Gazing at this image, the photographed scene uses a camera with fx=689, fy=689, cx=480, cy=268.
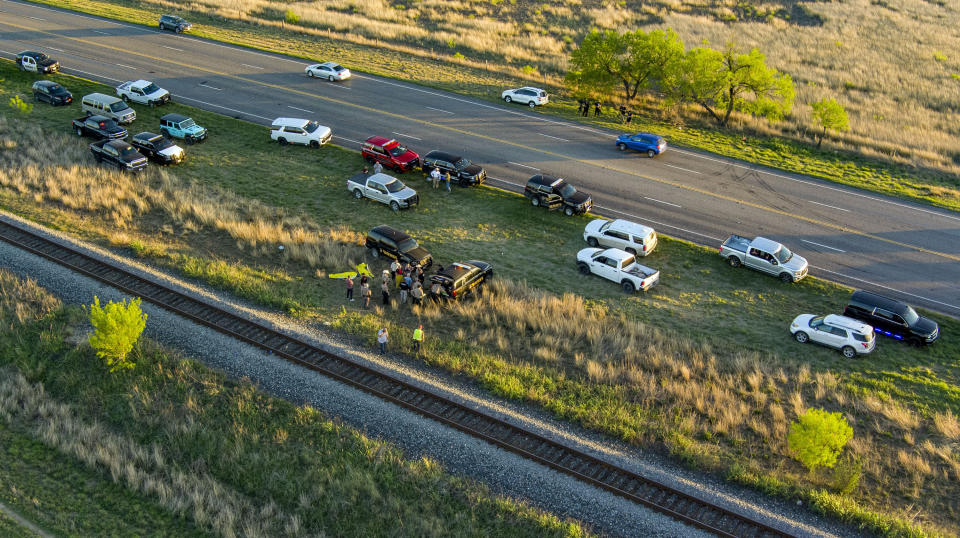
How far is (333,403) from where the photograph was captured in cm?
2256

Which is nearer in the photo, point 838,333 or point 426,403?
point 426,403

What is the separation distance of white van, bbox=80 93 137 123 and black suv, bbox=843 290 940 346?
42780 millimetres

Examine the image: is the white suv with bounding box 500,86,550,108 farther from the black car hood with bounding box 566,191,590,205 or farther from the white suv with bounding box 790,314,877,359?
the white suv with bounding box 790,314,877,359

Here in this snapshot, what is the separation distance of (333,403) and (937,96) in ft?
193

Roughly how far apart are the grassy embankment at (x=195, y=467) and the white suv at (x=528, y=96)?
33.2 m

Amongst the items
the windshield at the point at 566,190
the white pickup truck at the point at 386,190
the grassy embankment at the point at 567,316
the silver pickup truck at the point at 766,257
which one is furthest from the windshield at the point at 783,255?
the white pickup truck at the point at 386,190

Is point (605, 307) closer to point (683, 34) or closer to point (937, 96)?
point (937, 96)

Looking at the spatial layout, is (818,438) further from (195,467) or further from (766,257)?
(195,467)

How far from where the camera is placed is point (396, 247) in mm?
31500

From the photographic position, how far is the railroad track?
63.4 ft

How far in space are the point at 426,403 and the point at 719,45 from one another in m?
58.6

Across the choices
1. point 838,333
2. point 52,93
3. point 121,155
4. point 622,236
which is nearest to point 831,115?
point 622,236

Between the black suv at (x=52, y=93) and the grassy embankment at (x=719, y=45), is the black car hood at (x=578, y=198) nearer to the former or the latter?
the grassy embankment at (x=719, y=45)

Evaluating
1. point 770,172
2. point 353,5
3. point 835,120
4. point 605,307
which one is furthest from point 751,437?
point 353,5
